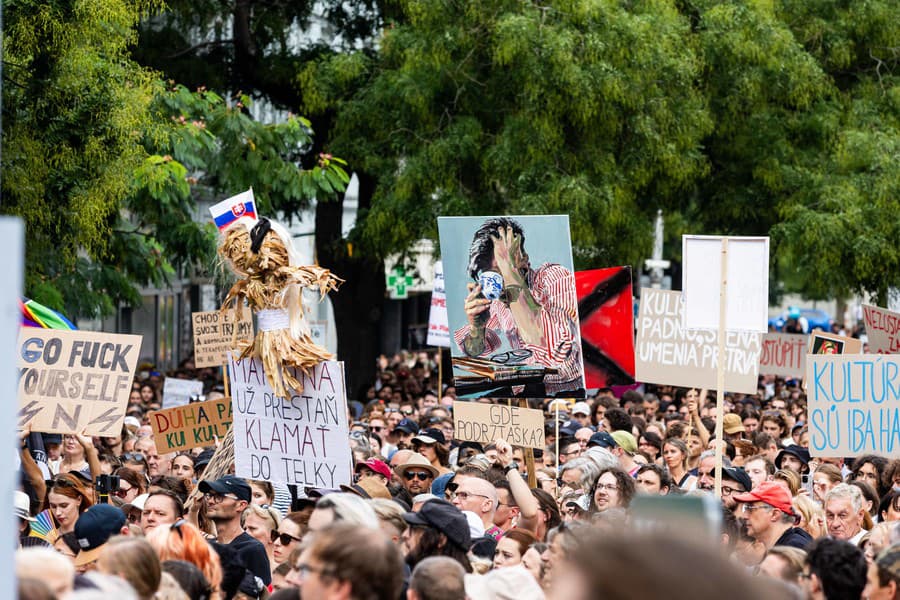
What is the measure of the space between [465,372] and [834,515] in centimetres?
328

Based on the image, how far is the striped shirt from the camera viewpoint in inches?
393

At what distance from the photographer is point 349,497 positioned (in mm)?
5422

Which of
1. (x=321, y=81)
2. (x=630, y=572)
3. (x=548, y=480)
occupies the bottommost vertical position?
(x=548, y=480)

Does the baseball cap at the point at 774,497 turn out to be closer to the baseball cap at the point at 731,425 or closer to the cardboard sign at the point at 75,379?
the cardboard sign at the point at 75,379

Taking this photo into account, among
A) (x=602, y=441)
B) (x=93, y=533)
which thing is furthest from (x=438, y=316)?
(x=93, y=533)

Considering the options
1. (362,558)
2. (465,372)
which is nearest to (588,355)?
(465,372)

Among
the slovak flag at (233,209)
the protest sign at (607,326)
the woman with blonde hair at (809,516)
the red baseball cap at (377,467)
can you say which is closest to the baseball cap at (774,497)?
the woman with blonde hair at (809,516)

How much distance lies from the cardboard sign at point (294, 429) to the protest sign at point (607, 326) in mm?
4571

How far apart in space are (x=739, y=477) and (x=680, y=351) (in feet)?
Answer: 19.7

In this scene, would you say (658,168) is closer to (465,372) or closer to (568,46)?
(568,46)

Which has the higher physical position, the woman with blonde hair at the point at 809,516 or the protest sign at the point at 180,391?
the protest sign at the point at 180,391

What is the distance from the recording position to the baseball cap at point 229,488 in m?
7.20

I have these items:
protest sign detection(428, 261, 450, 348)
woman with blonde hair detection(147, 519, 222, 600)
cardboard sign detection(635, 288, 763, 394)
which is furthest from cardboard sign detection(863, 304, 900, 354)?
woman with blonde hair detection(147, 519, 222, 600)

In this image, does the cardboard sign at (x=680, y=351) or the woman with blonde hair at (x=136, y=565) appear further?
the cardboard sign at (x=680, y=351)
